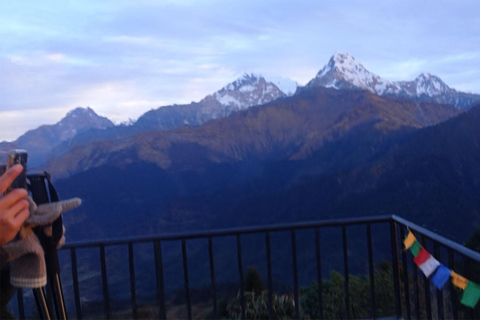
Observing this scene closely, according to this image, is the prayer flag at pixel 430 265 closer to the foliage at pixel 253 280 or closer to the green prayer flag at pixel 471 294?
the green prayer flag at pixel 471 294

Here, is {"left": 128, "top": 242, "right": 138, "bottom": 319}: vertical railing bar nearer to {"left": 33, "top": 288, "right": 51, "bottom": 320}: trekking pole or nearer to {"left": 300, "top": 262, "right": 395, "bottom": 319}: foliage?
{"left": 33, "top": 288, "right": 51, "bottom": 320}: trekking pole

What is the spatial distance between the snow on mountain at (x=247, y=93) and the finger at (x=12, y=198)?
121512mm

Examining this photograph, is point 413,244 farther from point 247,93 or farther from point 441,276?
point 247,93

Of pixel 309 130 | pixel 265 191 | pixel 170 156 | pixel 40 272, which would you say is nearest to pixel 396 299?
pixel 40 272

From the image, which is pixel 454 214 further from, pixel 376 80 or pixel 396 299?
pixel 376 80

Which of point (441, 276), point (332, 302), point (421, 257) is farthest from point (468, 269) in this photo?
point (332, 302)

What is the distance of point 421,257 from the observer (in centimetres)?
273

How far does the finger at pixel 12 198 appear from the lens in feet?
4.47

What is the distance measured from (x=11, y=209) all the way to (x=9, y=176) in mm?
109

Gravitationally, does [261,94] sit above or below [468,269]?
above

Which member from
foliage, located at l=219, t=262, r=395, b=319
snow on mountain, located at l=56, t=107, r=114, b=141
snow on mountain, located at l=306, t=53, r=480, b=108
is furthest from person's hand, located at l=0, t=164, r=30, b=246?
snow on mountain, located at l=306, t=53, r=480, b=108

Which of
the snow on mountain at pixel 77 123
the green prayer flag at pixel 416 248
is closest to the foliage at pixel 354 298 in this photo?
the green prayer flag at pixel 416 248

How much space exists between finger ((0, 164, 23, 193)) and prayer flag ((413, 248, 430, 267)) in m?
2.09

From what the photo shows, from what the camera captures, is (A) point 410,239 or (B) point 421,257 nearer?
(B) point 421,257
